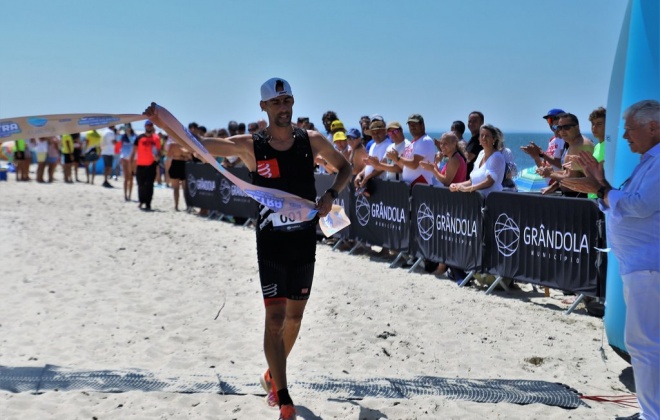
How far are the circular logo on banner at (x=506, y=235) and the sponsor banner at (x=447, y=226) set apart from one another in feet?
0.94

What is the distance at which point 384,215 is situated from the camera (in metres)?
11.7

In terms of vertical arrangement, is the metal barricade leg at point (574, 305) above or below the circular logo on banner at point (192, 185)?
below

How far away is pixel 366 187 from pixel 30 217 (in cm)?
757

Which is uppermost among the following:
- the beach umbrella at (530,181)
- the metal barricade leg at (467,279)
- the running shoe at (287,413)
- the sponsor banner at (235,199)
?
the beach umbrella at (530,181)

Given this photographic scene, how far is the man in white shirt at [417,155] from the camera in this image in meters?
11.0

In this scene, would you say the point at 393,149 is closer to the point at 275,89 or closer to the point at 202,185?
the point at 275,89

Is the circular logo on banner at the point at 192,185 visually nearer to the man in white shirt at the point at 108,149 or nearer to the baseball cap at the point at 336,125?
the baseball cap at the point at 336,125

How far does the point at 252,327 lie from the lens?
7441mm

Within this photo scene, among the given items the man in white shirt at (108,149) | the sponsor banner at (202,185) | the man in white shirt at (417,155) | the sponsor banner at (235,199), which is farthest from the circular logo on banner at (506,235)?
the man in white shirt at (108,149)

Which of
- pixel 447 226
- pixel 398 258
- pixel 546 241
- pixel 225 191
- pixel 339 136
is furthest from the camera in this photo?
pixel 225 191

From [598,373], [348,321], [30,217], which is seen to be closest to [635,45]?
[598,373]

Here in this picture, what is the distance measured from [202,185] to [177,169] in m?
1.19

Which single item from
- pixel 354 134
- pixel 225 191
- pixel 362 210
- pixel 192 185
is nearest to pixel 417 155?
pixel 362 210

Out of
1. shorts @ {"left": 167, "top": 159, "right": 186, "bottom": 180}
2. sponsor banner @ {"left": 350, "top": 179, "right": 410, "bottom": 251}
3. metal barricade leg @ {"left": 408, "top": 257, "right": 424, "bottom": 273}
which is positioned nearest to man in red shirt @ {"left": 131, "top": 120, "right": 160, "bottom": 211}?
shorts @ {"left": 167, "top": 159, "right": 186, "bottom": 180}
